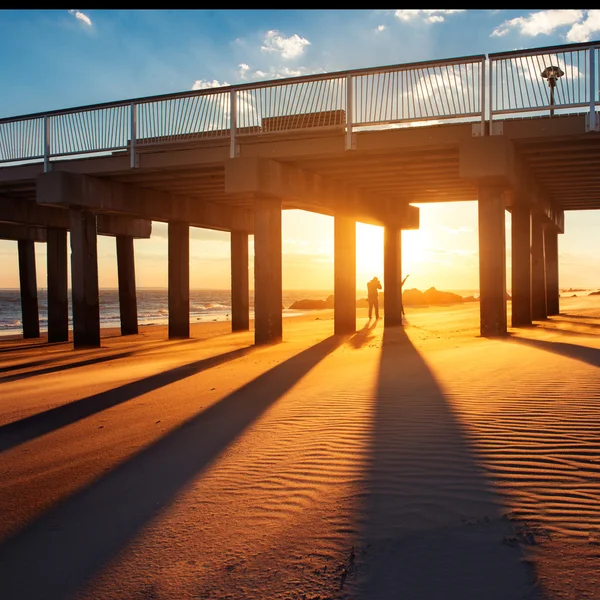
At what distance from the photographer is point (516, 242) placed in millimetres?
20688

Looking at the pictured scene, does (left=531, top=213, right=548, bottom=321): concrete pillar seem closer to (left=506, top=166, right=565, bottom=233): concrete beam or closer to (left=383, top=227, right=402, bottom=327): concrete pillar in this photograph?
(left=506, top=166, right=565, bottom=233): concrete beam

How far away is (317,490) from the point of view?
15.4 ft

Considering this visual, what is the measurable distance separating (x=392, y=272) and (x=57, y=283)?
14.1 m

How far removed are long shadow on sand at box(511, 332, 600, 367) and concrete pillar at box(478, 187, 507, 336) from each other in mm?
1880

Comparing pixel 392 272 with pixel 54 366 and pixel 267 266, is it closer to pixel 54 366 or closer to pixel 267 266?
pixel 267 266

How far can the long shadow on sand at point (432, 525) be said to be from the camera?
321 centimetres

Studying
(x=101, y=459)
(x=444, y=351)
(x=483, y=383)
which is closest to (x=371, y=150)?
(x=444, y=351)

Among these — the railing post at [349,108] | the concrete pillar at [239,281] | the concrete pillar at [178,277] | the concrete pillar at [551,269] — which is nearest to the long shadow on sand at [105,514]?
the railing post at [349,108]

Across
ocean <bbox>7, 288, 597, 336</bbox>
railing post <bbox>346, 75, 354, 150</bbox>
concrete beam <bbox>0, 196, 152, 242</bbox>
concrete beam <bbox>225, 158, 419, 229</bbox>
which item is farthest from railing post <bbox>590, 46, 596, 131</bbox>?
ocean <bbox>7, 288, 597, 336</bbox>

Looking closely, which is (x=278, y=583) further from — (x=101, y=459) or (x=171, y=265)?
(x=171, y=265)

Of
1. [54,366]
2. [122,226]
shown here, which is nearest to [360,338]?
[54,366]

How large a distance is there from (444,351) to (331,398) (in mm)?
5215

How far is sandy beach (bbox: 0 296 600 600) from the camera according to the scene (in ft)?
11.2

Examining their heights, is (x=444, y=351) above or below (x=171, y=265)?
below
